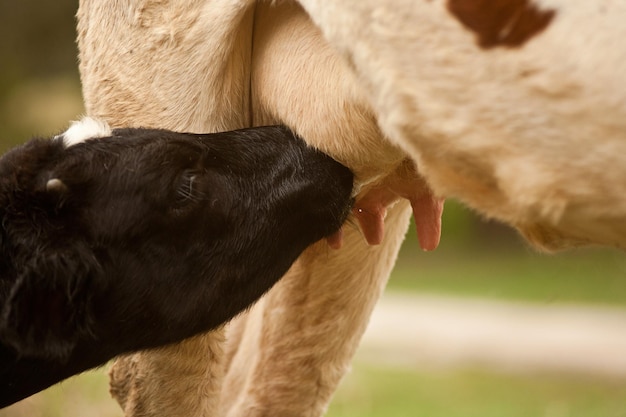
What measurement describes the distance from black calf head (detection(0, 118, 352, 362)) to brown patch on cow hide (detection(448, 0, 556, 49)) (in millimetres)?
764

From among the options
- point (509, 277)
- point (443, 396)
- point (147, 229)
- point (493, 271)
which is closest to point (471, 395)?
point (443, 396)

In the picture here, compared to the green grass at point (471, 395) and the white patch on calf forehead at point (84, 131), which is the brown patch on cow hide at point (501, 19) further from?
the green grass at point (471, 395)

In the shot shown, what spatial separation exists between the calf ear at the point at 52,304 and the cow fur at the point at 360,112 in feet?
1.55

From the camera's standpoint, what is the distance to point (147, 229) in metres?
2.75

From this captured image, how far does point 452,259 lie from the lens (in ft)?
44.9

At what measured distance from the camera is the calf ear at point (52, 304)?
2553 mm

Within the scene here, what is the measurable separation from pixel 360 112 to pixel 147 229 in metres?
0.64

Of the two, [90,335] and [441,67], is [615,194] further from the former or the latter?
[90,335]

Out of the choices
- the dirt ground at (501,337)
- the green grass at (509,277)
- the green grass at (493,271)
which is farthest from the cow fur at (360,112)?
the green grass at (509,277)

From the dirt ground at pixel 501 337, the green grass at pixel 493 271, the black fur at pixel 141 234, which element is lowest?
the green grass at pixel 493 271

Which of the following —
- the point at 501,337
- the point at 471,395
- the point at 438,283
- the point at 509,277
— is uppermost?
the point at 471,395

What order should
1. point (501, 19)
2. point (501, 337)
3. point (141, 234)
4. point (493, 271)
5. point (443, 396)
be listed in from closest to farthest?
point (501, 19), point (141, 234), point (443, 396), point (501, 337), point (493, 271)

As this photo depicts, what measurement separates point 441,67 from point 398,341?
665cm

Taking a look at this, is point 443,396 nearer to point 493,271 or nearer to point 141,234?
point 141,234
